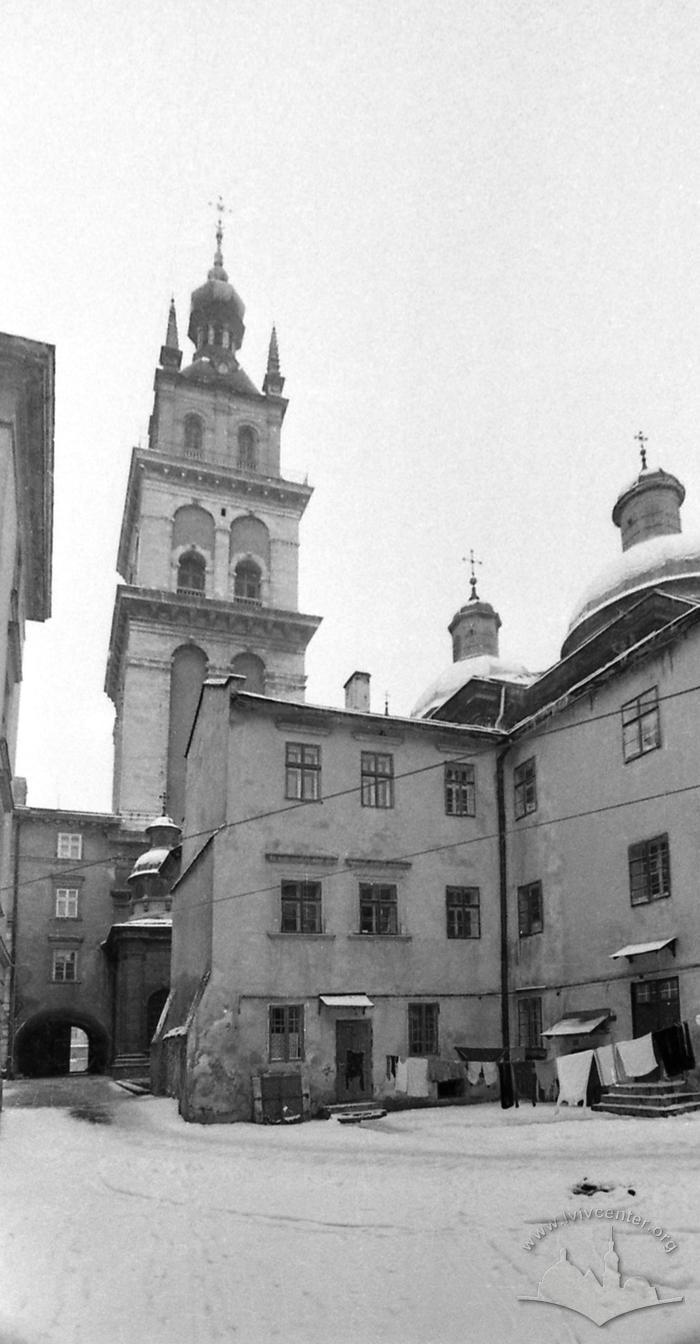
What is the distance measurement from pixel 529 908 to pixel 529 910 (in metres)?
0.05

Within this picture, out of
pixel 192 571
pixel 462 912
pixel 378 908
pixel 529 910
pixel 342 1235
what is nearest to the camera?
pixel 342 1235

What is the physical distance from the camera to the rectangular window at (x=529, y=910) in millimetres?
26938

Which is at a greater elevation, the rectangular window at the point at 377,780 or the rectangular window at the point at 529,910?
the rectangular window at the point at 377,780

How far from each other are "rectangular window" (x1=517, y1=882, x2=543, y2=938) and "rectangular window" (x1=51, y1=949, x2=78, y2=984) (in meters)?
28.0

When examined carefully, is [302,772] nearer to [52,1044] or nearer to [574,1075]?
[574,1075]

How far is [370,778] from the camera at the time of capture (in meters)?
27.7

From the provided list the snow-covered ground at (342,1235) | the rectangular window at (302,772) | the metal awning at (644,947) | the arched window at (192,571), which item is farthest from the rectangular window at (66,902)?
the metal awning at (644,947)

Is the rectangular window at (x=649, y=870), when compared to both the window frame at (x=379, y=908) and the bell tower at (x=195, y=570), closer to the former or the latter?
the window frame at (x=379, y=908)

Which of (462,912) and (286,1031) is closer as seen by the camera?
(286,1031)

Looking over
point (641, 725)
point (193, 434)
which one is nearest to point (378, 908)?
point (641, 725)

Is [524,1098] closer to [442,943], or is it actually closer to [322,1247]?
[442,943]

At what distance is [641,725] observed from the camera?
24.2m

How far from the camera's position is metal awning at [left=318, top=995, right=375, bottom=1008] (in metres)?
24.8

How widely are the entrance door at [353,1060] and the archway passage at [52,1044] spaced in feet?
87.9
